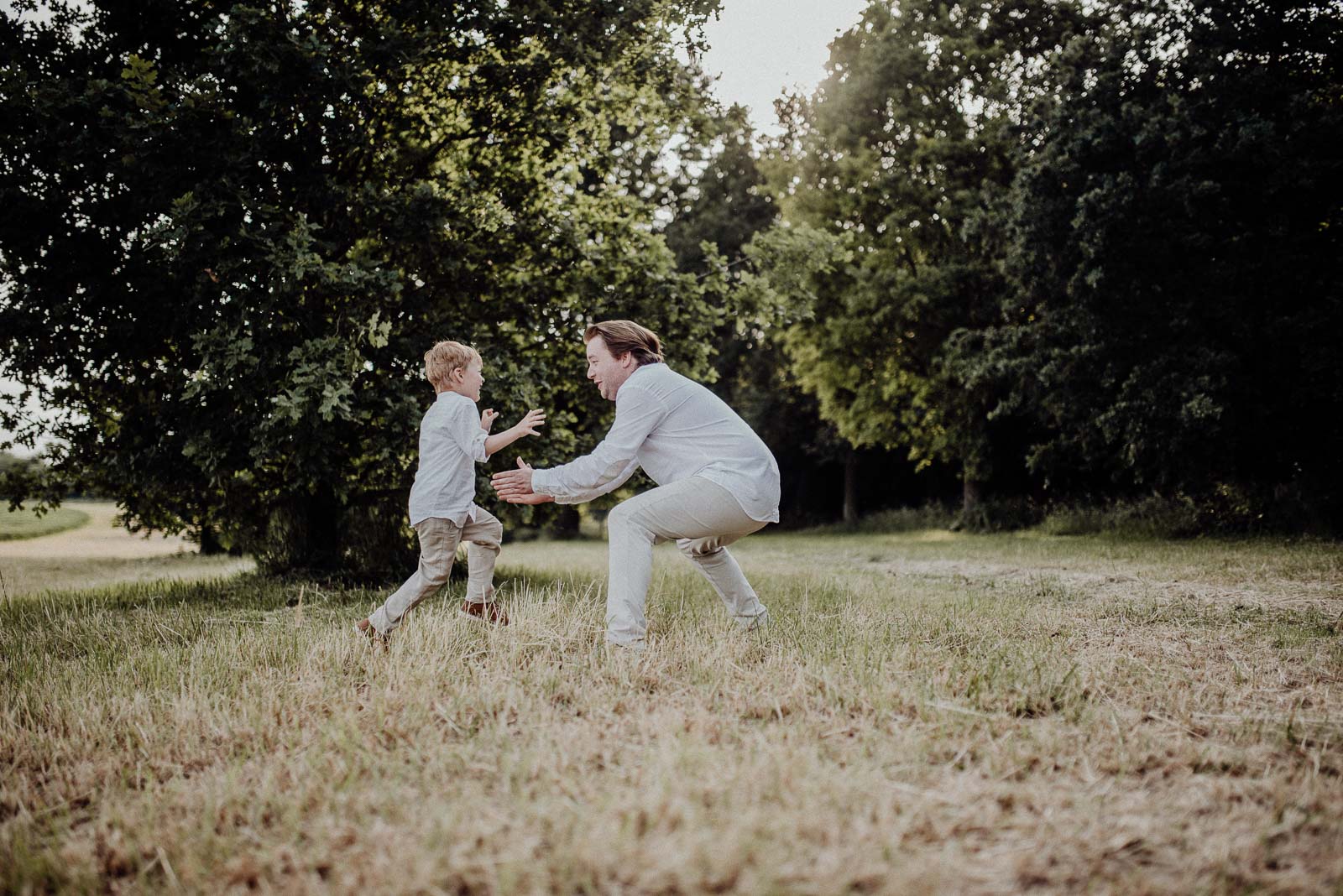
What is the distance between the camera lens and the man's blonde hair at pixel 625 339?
500cm

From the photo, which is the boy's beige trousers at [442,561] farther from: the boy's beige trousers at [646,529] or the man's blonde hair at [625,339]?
the man's blonde hair at [625,339]

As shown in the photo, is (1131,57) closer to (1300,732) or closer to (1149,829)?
(1300,732)

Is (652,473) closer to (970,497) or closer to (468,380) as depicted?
(468,380)

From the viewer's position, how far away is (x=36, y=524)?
71.3 feet

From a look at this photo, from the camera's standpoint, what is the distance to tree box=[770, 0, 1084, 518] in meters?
21.7

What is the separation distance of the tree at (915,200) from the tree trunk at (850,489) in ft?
17.0

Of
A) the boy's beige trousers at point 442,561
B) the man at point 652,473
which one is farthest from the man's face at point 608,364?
the boy's beige trousers at point 442,561

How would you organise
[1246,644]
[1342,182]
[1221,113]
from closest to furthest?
[1246,644] → [1342,182] → [1221,113]

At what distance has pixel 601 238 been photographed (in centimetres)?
1023

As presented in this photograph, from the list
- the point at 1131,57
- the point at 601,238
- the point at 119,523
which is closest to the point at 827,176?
the point at 1131,57

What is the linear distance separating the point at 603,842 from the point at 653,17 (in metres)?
9.32

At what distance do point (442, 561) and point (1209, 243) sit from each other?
14.7 meters

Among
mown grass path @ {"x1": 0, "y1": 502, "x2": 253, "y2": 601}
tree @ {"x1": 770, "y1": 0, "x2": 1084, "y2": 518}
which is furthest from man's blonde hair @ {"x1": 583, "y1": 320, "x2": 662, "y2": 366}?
tree @ {"x1": 770, "y1": 0, "x2": 1084, "y2": 518}

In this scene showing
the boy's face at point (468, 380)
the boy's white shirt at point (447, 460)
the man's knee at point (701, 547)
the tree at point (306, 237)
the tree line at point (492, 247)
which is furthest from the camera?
the tree line at point (492, 247)
